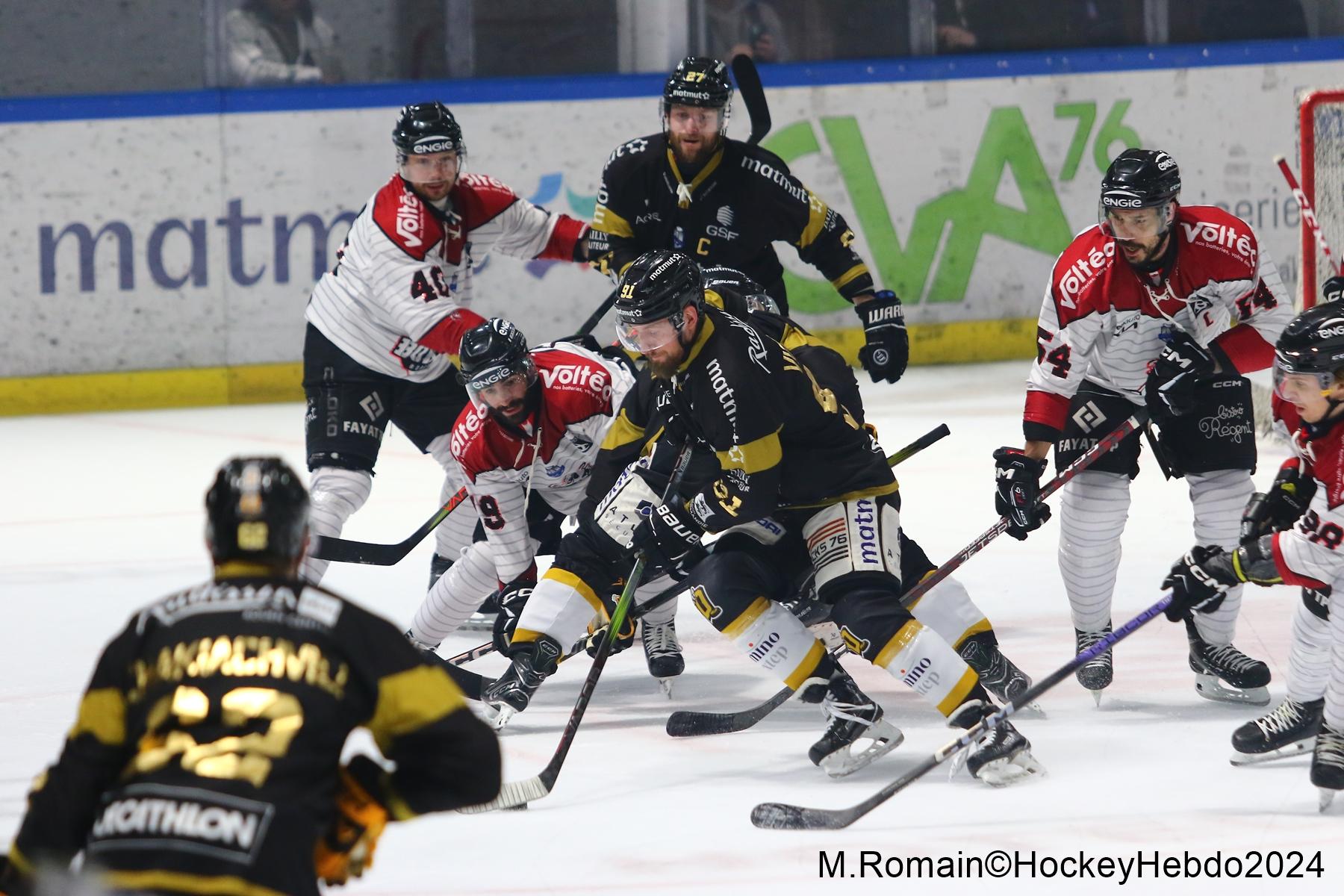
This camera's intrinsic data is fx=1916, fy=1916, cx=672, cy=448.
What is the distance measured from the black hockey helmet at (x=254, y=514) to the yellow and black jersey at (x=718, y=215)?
2.83 meters

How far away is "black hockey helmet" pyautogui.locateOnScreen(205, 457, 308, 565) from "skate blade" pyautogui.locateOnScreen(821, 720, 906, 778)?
176 cm

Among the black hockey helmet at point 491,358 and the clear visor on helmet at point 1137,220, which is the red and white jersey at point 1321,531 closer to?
the clear visor on helmet at point 1137,220

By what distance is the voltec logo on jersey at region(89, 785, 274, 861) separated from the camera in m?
1.73

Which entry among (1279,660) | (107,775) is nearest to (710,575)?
(1279,660)

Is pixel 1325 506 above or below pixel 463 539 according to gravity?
above

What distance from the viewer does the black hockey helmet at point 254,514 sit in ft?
6.01

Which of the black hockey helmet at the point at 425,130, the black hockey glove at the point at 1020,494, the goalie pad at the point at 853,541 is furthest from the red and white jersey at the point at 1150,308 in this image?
the black hockey helmet at the point at 425,130

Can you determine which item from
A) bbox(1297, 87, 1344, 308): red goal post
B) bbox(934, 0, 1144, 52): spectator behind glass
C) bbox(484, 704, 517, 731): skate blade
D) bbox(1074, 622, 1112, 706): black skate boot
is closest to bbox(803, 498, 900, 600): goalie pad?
bbox(1074, 622, 1112, 706): black skate boot

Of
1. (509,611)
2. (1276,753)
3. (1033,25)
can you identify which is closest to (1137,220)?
(1276,753)

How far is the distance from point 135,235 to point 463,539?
350 cm

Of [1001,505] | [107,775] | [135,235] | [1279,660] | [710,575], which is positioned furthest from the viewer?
[135,235]

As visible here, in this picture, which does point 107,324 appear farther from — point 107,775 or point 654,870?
point 107,775

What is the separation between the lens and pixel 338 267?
474 centimetres

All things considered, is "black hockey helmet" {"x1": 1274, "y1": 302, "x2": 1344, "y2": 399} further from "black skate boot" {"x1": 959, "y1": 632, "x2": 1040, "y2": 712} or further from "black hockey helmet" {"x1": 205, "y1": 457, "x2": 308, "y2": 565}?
"black hockey helmet" {"x1": 205, "y1": 457, "x2": 308, "y2": 565}
